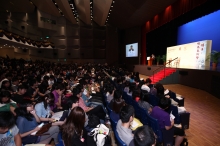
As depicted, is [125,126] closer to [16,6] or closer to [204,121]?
[204,121]

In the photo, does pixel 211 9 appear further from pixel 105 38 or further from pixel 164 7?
pixel 105 38

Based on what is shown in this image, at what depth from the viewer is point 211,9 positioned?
7.11m

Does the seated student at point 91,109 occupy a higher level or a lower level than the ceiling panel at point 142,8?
lower

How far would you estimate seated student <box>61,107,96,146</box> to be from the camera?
1.57 meters

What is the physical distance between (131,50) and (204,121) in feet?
47.8

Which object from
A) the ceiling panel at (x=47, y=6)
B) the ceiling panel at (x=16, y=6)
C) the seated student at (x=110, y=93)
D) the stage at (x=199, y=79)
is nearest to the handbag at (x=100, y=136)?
the seated student at (x=110, y=93)

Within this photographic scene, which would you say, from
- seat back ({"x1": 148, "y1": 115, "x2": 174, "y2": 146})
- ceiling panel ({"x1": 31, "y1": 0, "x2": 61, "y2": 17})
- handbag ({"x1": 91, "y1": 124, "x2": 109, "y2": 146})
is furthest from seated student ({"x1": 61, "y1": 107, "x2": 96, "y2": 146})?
ceiling panel ({"x1": 31, "y1": 0, "x2": 61, "y2": 17})

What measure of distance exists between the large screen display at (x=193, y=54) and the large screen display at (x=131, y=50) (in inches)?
221

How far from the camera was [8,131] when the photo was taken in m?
1.62

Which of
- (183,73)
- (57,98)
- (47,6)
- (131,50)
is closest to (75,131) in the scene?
(57,98)

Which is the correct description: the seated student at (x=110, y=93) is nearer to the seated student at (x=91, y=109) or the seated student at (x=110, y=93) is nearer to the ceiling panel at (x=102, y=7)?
the seated student at (x=91, y=109)

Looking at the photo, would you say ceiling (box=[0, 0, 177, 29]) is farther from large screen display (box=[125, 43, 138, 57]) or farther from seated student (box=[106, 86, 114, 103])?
seated student (box=[106, 86, 114, 103])

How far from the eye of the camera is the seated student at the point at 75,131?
157 cm

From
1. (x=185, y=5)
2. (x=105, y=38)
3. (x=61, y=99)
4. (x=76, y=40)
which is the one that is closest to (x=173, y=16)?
(x=185, y=5)
